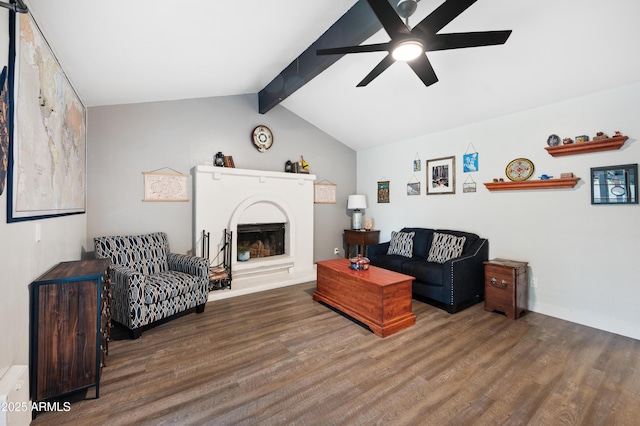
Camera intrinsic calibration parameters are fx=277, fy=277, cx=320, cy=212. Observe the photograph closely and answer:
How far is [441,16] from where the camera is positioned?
171 centimetres

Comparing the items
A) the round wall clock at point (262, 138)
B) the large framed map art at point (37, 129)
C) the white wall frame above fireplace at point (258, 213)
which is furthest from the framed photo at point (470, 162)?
the large framed map art at point (37, 129)

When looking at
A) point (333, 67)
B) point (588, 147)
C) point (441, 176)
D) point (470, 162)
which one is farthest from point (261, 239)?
point (588, 147)

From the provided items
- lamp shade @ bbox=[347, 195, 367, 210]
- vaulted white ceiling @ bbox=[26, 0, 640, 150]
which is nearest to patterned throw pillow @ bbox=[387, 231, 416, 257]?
lamp shade @ bbox=[347, 195, 367, 210]

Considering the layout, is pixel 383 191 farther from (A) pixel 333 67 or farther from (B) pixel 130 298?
(B) pixel 130 298

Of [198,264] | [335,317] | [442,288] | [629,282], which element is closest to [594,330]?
[629,282]

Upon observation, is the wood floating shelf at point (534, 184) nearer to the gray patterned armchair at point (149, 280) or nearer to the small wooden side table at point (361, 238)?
the small wooden side table at point (361, 238)

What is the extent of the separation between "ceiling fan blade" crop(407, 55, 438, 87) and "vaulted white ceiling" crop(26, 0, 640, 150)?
618mm

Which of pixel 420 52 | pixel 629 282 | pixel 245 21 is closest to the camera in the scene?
pixel 420 52

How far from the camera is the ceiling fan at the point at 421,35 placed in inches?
65.4

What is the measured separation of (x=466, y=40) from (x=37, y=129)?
2.79m

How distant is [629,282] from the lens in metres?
2.71

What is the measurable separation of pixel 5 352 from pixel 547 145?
4.78 meters

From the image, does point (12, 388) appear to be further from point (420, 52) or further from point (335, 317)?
point (420, 52)

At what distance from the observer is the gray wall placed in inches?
135
